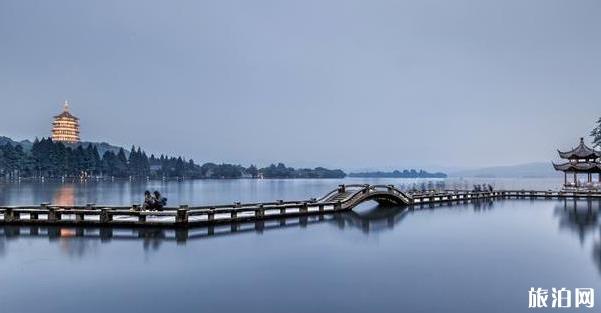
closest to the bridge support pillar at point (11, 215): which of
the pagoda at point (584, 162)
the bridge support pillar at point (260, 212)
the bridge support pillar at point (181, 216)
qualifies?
the bridge support pillar at point (181, 216)

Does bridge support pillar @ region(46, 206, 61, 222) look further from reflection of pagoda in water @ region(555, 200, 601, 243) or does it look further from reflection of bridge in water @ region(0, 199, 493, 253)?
reflection of pagoda in water @ region(555, 200, 601, 243)

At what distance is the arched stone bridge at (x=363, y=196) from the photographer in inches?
1433

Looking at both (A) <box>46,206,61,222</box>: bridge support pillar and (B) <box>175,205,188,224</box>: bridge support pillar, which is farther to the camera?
(A) <box>46,206,61,222</box>: bridge support pillar

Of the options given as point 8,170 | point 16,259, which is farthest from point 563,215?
point 8,170

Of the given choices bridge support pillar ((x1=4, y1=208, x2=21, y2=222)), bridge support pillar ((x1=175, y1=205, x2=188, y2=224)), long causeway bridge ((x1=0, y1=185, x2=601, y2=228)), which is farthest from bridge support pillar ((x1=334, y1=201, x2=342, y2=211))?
bridge support pillar ((x1=4, y1=208, x2=21, y2=222))

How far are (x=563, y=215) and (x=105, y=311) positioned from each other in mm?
33850

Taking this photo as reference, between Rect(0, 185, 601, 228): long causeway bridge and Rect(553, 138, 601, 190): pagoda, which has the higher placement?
Rect(553, 138, 601, 190): pagoda

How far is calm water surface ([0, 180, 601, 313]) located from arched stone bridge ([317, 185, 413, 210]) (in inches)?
414

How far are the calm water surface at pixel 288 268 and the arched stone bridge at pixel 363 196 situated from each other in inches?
414

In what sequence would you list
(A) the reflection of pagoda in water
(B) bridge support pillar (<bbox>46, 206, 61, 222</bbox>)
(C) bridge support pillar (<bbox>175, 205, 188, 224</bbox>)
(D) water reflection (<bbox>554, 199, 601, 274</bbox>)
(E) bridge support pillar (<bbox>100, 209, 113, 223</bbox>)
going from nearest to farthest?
1. (D) water reflection (<bbox>554, 199, 601, 274</bbox>)
2. (C) bridge support pillar (<bbox>175, 205, 188, 224</bbox>)
3. (E) bridge support pillar (<bbox>100, 209, 113, 223</bbox>)
4. (B) bridge support pillar (<bbox>46, 206, 61, 222</bbox>)
5. (A) the reflection of pagoda in water

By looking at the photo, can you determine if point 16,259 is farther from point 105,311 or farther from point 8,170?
point 8,170

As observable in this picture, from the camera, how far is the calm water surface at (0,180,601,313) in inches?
432

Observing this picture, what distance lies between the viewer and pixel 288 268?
15.0 metres

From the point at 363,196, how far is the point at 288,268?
A: 2340cm
